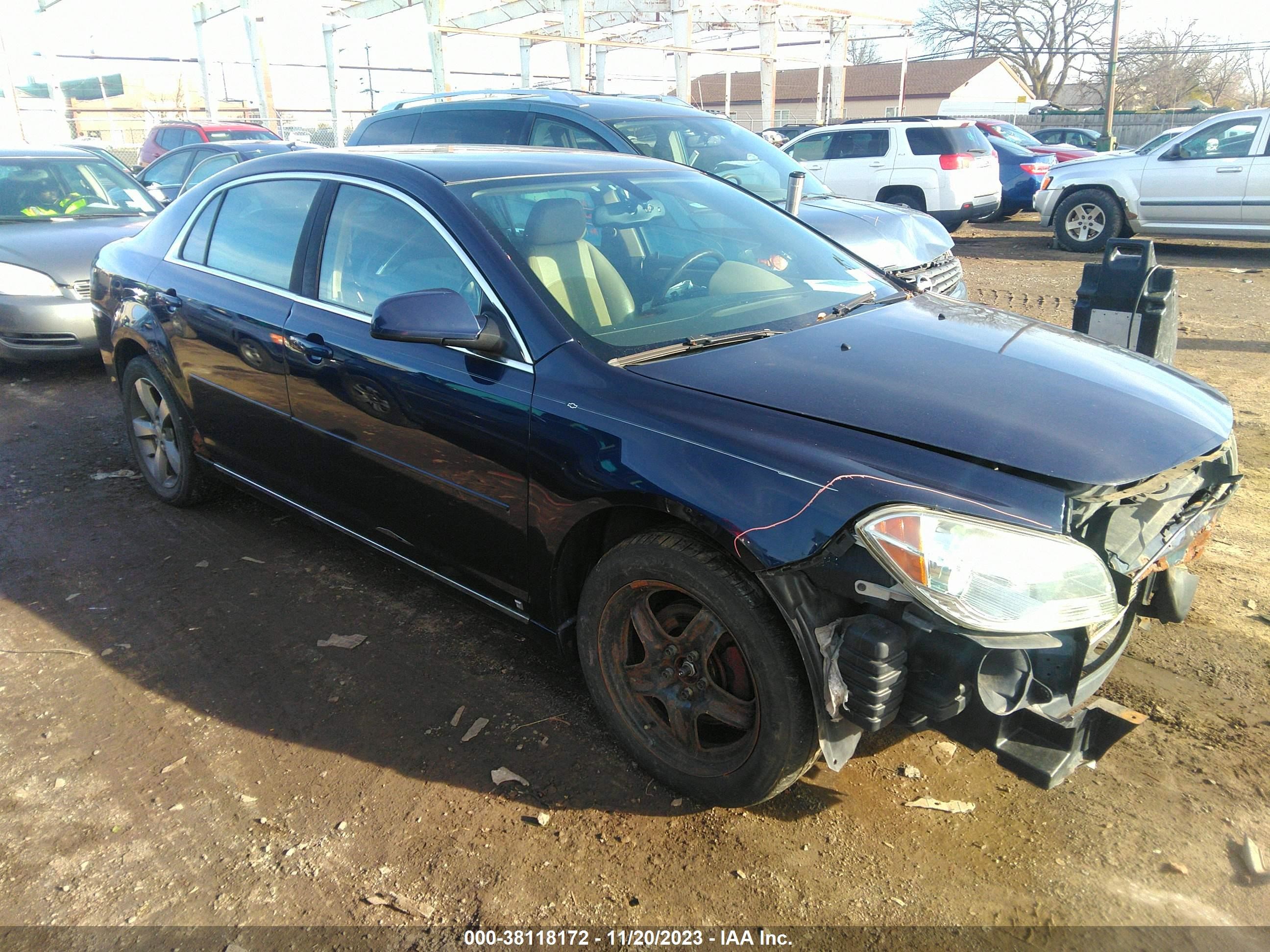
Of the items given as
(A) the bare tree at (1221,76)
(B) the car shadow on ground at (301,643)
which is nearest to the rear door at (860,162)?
(B) the car shadow on ground at (301,643)

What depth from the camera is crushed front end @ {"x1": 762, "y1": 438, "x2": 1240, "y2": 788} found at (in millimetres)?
2170

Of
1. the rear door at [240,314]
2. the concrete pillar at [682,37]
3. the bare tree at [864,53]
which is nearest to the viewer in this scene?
the rear door at [240,314]

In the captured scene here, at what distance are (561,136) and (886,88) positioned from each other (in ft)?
156

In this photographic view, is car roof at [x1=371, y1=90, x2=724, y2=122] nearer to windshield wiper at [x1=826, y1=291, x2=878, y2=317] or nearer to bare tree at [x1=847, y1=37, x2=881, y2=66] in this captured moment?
windshield wiper at [x1=826, y1=291, x2=878, y2=317]

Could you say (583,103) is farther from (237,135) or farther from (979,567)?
(237,135)

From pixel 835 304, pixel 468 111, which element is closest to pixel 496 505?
pixel 835 304

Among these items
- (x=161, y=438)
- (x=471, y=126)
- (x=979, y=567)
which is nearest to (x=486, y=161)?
(x=979, y=567)

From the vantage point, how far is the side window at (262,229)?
3.82 m

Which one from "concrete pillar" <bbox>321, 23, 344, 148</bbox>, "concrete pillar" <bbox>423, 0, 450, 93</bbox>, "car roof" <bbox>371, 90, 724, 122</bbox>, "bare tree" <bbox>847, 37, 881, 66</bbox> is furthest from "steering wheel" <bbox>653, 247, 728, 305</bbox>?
"bare tree" <bbox>847, 37, 881, 66</bbox>

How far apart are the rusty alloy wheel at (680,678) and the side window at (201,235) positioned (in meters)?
2.86

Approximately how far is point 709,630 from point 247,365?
2435 mm

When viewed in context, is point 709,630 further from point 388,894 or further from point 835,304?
point 835,304

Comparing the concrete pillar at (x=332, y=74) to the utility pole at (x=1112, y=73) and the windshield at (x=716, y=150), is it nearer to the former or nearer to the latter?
the windshield at (x=716, y=150)

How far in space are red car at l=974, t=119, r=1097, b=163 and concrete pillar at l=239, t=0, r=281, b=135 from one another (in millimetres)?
18095
